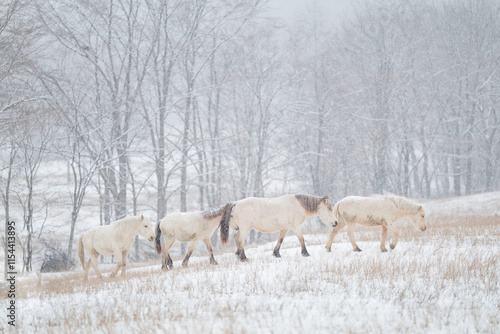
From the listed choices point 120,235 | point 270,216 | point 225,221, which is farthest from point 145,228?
point 270,216

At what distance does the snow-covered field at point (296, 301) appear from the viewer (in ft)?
17.0

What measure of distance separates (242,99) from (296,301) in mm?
24807

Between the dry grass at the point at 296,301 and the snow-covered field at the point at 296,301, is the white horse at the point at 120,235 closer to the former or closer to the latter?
the dry grass at the point at 296,301

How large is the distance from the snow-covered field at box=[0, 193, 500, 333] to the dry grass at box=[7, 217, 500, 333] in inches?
0.6

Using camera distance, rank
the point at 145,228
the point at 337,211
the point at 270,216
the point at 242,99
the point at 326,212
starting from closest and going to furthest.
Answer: the point at 145,228 → the point at 337,211 → the point at 270,216 → the point at 326,212 → the point at 242,99

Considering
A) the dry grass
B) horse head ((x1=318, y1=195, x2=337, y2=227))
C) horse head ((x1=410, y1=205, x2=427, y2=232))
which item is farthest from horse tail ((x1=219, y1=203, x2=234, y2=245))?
horse head ((x1=410, y1=205, x2=427, y2=232))

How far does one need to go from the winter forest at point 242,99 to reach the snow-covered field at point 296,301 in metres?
12.7

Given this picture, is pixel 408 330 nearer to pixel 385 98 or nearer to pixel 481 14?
pixel 385 98

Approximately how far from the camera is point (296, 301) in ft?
19.9

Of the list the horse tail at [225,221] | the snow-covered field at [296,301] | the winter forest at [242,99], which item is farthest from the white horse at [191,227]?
the winter forest at [242,99]

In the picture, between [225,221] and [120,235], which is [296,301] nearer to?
[225,221]

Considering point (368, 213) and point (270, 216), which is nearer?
point (368, 213)

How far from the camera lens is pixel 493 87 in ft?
119

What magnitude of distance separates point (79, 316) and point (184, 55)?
21.5m
